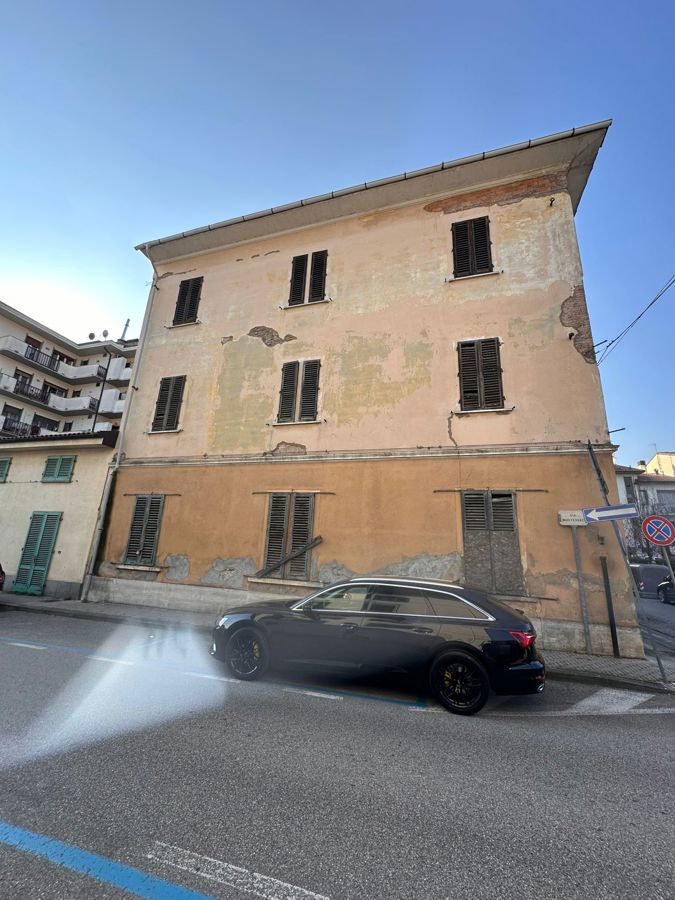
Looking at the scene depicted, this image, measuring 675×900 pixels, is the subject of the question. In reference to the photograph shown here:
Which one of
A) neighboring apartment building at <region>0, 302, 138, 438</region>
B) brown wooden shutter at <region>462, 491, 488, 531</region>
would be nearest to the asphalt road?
brown wooden shutter at <region>462, 491, 488, 531</region>

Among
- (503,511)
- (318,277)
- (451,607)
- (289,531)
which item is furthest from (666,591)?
(318,277)

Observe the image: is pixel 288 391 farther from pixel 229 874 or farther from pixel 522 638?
pixel 229 874

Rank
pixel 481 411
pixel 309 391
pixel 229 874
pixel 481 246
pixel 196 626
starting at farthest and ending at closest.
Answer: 1. pixel 309 391
2. pixel 481 246
3. pixel 481 411
4. pixel 196 626
5. pixel 229 874

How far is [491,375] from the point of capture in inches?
383

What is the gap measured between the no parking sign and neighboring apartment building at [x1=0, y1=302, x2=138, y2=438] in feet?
102

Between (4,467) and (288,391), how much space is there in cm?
1155

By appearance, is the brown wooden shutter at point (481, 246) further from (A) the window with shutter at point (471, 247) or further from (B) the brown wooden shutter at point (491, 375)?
(B) the brown wooden shutter at point (491, 375)

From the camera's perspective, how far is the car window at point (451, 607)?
198 inches

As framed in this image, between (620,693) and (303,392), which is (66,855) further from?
(303,392)

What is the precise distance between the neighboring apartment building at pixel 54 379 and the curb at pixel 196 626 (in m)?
21.6

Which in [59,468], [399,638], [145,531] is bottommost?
[399,638]

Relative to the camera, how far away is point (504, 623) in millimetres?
4863

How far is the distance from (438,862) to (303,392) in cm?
1001

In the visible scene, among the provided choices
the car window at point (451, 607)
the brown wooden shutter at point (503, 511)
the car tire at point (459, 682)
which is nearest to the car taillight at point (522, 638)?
the car window at point (451, 607)
